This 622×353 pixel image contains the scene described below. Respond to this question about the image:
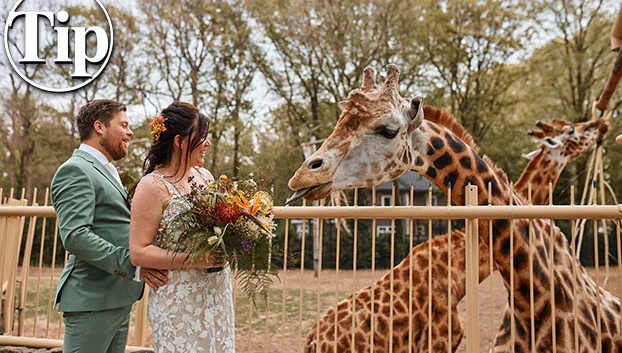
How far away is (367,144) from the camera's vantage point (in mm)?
2676

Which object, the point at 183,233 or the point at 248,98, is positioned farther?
the point at 248,98

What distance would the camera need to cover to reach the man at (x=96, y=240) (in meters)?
2.07

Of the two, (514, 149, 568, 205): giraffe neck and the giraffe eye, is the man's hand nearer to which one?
the giraffe eye

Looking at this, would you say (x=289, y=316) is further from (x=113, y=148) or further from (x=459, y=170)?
(x=113, y=148)

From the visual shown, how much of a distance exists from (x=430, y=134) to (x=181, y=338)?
5.95 feet

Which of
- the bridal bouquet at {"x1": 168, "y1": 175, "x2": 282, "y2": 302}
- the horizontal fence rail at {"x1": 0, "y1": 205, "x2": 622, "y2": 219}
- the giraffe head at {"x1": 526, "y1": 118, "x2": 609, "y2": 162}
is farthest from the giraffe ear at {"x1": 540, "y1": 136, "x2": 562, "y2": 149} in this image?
the bridal bouquet at {"x1": 168, "y1": 175, "x2": 282, "y2": 302}

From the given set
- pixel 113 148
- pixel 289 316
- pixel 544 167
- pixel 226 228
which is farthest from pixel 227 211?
pixel 289 316

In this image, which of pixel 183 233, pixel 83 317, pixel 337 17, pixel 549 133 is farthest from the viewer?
pixel 337 17

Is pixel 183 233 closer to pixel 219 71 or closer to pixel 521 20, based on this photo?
pixel 219 71

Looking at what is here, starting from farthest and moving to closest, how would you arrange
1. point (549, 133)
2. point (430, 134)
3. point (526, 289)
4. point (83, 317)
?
point (549, 133), point (430, 134), point (526, 289), point (83, 317)

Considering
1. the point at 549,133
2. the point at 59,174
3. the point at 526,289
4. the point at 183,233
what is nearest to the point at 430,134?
the point at 526,289

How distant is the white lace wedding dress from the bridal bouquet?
0.07 meters

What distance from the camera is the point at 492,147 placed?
18.6 metres

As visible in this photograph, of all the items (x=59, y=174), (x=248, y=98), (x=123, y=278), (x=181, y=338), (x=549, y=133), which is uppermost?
(x=248, y=98)
